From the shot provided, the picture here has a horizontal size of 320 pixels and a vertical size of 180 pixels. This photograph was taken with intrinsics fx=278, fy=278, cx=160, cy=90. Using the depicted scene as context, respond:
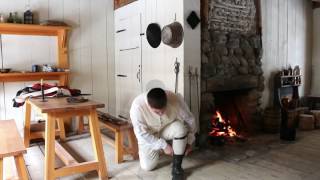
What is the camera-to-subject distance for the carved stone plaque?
3836mm

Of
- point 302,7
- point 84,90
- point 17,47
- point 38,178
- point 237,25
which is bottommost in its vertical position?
point 38,178

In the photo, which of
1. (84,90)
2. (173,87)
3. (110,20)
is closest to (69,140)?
(84,90)

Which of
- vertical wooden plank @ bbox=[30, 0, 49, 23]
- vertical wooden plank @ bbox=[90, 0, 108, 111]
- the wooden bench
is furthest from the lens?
vertical wooden plank @ bbox=[90, 0, 108, 111]

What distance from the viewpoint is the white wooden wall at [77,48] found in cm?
427

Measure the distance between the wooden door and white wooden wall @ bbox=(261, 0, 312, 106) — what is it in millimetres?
2156

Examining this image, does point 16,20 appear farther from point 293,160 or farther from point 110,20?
point 293,160

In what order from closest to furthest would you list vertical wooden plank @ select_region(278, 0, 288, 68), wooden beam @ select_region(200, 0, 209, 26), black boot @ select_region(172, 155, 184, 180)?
black boot @ select_region(172, 155, 184, 180) → wooden beam @ select_region(200, 0, 209, 26) → vertical wooden plank @ select_region(278, 0, 288, 68)

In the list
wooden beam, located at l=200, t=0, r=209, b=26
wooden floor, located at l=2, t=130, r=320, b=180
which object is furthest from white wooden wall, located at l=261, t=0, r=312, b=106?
wooden beam, located at l=200, t=0, r=209, b=26

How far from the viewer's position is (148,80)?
4266 millimetres

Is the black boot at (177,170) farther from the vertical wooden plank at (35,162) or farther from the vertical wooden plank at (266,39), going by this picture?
the vertical wooden plank at (266,39)

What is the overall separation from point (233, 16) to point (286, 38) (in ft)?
5.73

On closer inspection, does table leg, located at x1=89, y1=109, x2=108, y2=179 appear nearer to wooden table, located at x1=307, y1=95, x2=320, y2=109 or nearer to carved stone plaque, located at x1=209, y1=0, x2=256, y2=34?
carved stone plaque, located at x1=209, y1=0, x2=256, y2=34

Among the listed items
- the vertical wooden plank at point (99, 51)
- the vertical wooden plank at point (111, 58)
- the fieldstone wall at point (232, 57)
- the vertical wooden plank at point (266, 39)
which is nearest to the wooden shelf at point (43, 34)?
the vertical wooden plank at point (99, 51)

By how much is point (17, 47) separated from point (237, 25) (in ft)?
11.1
